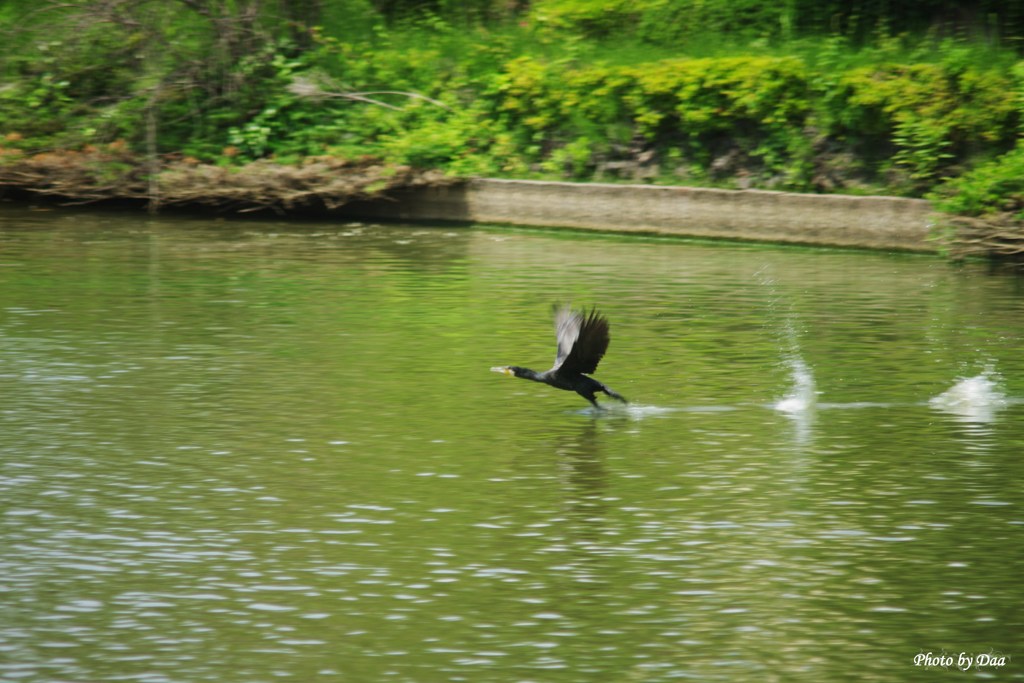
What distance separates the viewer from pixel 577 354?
933 cm

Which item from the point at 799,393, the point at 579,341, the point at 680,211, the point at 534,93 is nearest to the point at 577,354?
the point at 579,341

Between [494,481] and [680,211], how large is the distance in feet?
34.2

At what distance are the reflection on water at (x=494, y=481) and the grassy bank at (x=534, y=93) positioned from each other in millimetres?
3620

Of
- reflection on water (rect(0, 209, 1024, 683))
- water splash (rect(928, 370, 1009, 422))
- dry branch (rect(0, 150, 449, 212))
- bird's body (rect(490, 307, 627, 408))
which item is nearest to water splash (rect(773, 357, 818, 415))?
reflection on water (rect(0, 209, 1024, 683))

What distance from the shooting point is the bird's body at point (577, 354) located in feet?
30.2

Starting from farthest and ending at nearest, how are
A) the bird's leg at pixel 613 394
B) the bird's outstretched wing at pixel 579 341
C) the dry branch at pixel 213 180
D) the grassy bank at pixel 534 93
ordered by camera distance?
the dry branch at pixel 213 180 → the grassy bank at pixel 534 93 → the bird's leg at pixel 613 394 → the bird's outstretched wing at pixel 579 341

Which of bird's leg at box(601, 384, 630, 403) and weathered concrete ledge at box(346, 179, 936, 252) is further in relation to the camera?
weathered concrete ledge at box(346, 179, 936, 252)

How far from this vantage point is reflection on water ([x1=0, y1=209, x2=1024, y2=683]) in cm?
574

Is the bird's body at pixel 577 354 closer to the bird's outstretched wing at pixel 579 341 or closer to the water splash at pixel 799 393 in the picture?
the bird's outstretched wing at pixel 579 341

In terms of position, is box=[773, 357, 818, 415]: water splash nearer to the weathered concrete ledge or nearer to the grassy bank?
the weathered concrete ledge

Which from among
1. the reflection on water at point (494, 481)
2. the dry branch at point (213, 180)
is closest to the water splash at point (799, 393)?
the reflection on water at point (494, 481)

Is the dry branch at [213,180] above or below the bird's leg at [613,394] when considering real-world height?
above

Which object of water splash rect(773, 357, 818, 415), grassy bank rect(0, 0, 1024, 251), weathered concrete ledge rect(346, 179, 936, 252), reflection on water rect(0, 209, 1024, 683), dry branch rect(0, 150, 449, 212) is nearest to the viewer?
reflection on water rect(0, 209, 1024, 683)

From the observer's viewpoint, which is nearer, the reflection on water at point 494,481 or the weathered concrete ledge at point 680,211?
the reflection on water at point 494,481
